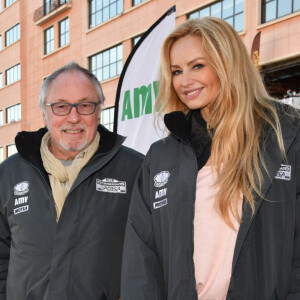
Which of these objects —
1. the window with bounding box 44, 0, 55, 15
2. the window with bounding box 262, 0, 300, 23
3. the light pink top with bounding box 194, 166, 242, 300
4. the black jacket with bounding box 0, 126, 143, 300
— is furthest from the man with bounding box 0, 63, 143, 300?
the window with bounding box 44, 0, 55, 15

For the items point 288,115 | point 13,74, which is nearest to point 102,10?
point 13,74

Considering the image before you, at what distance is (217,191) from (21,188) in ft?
4.03

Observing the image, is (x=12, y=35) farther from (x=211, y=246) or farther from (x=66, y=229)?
(x=211, y=246)

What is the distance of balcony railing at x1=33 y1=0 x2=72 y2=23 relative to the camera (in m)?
25.8

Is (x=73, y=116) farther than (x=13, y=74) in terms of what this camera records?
No

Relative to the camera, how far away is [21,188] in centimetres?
264

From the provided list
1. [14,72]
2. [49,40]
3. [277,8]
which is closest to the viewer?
[277,8]

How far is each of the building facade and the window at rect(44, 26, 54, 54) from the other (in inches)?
2.4

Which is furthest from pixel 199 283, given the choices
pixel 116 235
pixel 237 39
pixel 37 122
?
pixel 37 122

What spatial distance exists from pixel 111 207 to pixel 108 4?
20.9m

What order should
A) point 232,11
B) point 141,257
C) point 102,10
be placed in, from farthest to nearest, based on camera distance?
point 102,10, point 232,11, point 141,257

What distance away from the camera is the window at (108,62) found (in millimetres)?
20997

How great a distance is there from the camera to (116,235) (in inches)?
99.7

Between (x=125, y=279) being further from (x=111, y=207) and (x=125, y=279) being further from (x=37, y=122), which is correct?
(x=37, y=122)
